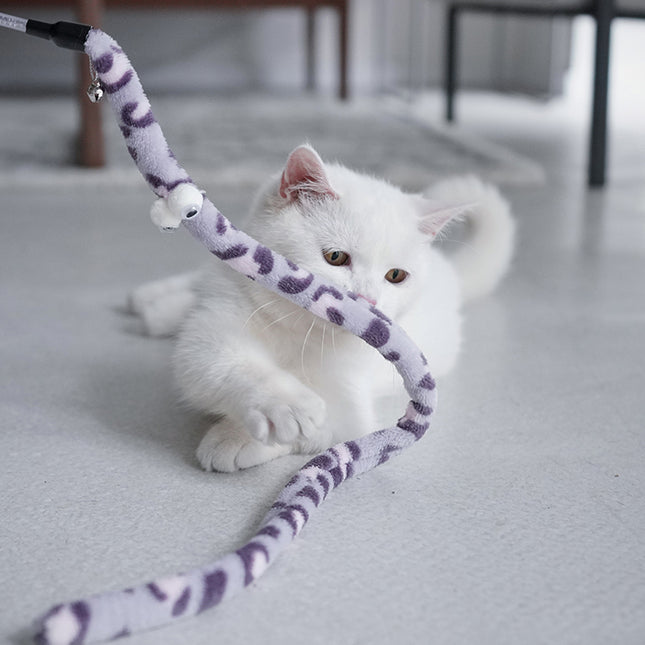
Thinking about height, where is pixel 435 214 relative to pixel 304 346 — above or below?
above

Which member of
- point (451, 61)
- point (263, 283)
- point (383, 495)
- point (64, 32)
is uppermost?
point (64, 32)

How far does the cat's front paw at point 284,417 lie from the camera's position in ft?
2.94

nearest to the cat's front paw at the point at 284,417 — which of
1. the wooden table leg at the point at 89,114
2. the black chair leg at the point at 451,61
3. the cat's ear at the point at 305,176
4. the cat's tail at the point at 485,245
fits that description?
the cat's ear at the point at 305,176

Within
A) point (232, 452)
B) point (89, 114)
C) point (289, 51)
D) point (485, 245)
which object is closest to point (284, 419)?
point (232, 452)

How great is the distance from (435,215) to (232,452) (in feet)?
1.22

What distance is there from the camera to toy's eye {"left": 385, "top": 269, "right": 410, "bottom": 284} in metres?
1.04

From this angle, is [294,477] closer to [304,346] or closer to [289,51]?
A: [304,346]

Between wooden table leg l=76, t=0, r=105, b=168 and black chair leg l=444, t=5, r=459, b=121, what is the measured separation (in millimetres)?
1784

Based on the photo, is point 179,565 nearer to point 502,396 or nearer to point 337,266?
point 337,266

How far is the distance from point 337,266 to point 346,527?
294mm

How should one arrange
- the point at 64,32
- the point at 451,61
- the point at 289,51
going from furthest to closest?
the point at 289,51 < the point at 451,61 < the point at 64,32

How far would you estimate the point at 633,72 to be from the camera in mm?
5129

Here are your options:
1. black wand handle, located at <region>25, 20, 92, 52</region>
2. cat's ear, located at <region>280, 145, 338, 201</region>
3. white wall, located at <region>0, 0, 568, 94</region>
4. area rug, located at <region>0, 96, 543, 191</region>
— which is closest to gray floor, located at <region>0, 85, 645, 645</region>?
cat's ear, located at <region>280, 145, 338, 201</region>

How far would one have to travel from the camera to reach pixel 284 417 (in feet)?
2.95
